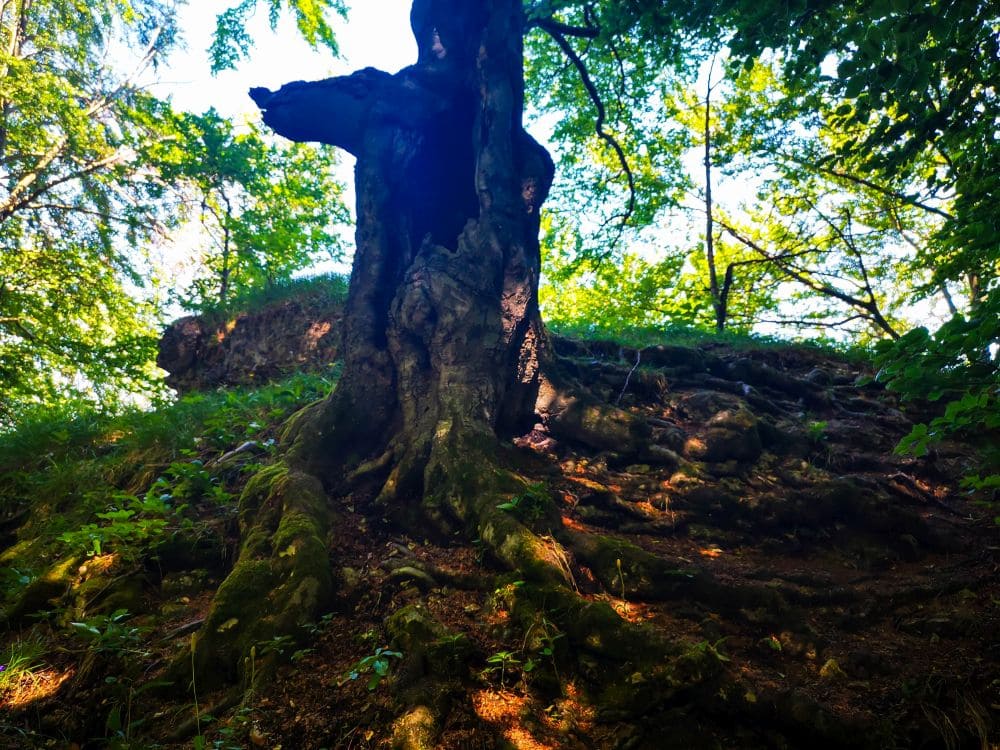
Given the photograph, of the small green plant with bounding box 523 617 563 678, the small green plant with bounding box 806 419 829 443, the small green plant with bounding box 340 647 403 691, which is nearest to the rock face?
the small green plant with bounding box 340 647 403 691

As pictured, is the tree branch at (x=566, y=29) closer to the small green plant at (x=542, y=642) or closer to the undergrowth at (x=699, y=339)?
the undergrowth at (x=699, y=339)

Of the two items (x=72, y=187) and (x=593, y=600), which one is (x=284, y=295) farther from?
(x=593, y=600)

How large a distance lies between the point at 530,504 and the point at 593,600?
2.54ft

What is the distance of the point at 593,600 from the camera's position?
2727 millimetres

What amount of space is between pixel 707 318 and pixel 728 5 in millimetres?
12432

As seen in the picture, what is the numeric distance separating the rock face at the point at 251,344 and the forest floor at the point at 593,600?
3684 millimetres

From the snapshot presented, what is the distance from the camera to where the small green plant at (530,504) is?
3178 mm

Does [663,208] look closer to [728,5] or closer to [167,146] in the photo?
[728,5]

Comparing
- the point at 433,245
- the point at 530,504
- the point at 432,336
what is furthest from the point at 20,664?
the point at 433,245

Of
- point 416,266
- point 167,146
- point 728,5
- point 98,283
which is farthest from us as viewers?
point 167,146

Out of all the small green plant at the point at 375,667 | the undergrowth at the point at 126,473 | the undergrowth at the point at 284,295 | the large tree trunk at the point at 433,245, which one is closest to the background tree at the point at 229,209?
the undergrowth at the point at 284,295

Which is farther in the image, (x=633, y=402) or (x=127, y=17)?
(x=127, y=17)

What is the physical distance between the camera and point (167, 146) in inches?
465

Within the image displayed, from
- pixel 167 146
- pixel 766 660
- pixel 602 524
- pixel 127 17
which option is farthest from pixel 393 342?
pixel 127 17
